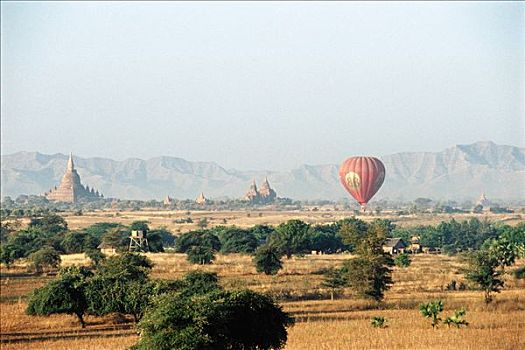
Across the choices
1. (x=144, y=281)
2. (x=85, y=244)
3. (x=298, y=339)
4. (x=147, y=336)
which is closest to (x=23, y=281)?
(x=144, y=281)

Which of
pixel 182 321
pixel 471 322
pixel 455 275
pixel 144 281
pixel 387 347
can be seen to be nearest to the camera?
pixel 182 321

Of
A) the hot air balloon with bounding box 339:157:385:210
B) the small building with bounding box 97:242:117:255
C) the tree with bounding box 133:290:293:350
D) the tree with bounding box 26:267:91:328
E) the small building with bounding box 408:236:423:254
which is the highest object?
the hot air balloon with bounding box 339:157:385:210

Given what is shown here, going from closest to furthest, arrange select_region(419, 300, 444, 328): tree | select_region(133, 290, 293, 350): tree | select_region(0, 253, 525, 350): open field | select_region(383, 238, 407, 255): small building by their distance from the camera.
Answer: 1. select_region(133, 290, 293, 350): tree
2. select_region(0, 253, 525, 350): open field
3. select_region(419, 300, 444, 328): tree
4. select_region(383, 238, 407, 255): small building

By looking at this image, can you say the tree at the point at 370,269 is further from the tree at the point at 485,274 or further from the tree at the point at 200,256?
the tree at the point at 200,256

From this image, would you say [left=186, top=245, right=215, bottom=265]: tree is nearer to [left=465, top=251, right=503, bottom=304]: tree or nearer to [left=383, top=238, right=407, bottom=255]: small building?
[left=383, top=238, right=407, bottom=255]: small building

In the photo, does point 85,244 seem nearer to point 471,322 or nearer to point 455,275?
point 455,275

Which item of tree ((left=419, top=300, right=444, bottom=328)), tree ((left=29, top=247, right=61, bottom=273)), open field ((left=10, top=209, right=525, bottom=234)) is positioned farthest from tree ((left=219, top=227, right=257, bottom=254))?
tree ((left=419, top=300, right=444, bottom=328))

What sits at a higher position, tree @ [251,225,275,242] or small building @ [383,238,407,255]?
tree @ [251,225,275,242]

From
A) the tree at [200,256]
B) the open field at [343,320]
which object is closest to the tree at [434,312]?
the open field at [343,320]
